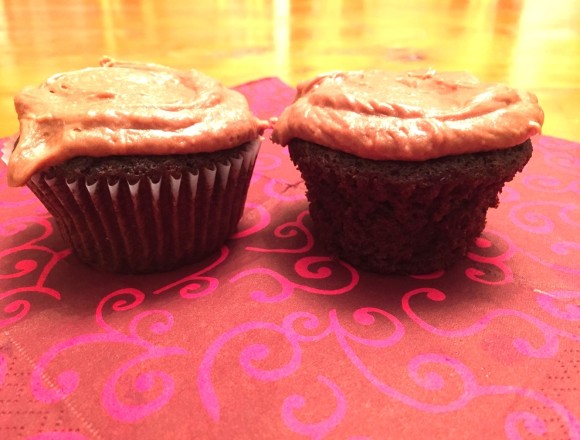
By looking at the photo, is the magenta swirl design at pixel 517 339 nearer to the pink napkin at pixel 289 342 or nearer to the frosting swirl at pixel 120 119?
the pink napkin at pixel 289 342

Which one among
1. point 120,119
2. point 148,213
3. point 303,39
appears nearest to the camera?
point 120,119

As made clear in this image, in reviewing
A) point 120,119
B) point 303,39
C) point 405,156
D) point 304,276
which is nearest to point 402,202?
point 405,156

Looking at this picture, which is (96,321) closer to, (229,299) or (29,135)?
(229,299)

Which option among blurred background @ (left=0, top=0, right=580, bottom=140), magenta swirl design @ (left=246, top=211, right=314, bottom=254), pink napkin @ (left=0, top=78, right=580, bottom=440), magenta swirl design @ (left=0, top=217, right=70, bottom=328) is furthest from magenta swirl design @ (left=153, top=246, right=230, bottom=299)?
blurred background @ (left=0, top=0, right=580, bottom=140)

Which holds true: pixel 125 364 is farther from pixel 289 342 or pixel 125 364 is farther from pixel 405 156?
pixel 405 156

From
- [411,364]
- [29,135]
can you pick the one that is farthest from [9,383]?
[411,364]

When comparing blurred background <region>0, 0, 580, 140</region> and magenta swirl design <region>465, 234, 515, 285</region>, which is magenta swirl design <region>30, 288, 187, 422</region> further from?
blurred background <region>0, 0, 580, 140</region>

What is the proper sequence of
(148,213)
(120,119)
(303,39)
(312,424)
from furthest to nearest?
(303,39) < (148,213) < (120,119) < (312,424)

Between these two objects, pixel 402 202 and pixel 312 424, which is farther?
pixel 402 202
